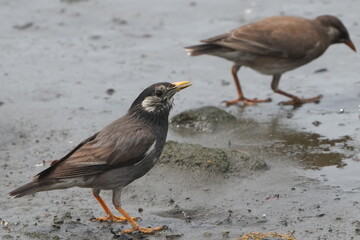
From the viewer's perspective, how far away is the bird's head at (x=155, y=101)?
7.45m

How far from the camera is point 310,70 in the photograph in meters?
11.8

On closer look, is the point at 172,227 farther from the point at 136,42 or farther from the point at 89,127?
the point at 136,42

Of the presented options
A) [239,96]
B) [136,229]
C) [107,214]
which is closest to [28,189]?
[107,214]

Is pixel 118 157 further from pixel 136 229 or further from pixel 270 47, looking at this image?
pixel 270 47

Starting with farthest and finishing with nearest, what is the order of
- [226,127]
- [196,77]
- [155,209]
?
[196,77], [226,127], [155,209]

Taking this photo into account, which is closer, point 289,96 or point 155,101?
point 155,101

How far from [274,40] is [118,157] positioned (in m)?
4.39

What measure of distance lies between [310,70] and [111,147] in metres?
5.32

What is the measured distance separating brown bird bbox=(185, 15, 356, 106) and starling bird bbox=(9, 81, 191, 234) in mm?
3389

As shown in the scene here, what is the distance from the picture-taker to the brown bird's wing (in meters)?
10.8

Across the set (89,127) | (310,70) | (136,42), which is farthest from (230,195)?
(136,42)

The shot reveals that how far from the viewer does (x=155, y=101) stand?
7.48 metres

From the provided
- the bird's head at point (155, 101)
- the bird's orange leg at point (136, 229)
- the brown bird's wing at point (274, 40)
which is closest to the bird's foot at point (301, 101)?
the brown bird's wing at point (274, 40)

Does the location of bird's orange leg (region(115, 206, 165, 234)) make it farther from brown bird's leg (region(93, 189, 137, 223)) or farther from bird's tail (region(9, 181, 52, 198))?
bird's tail (region(9, 181, 52, 198))
